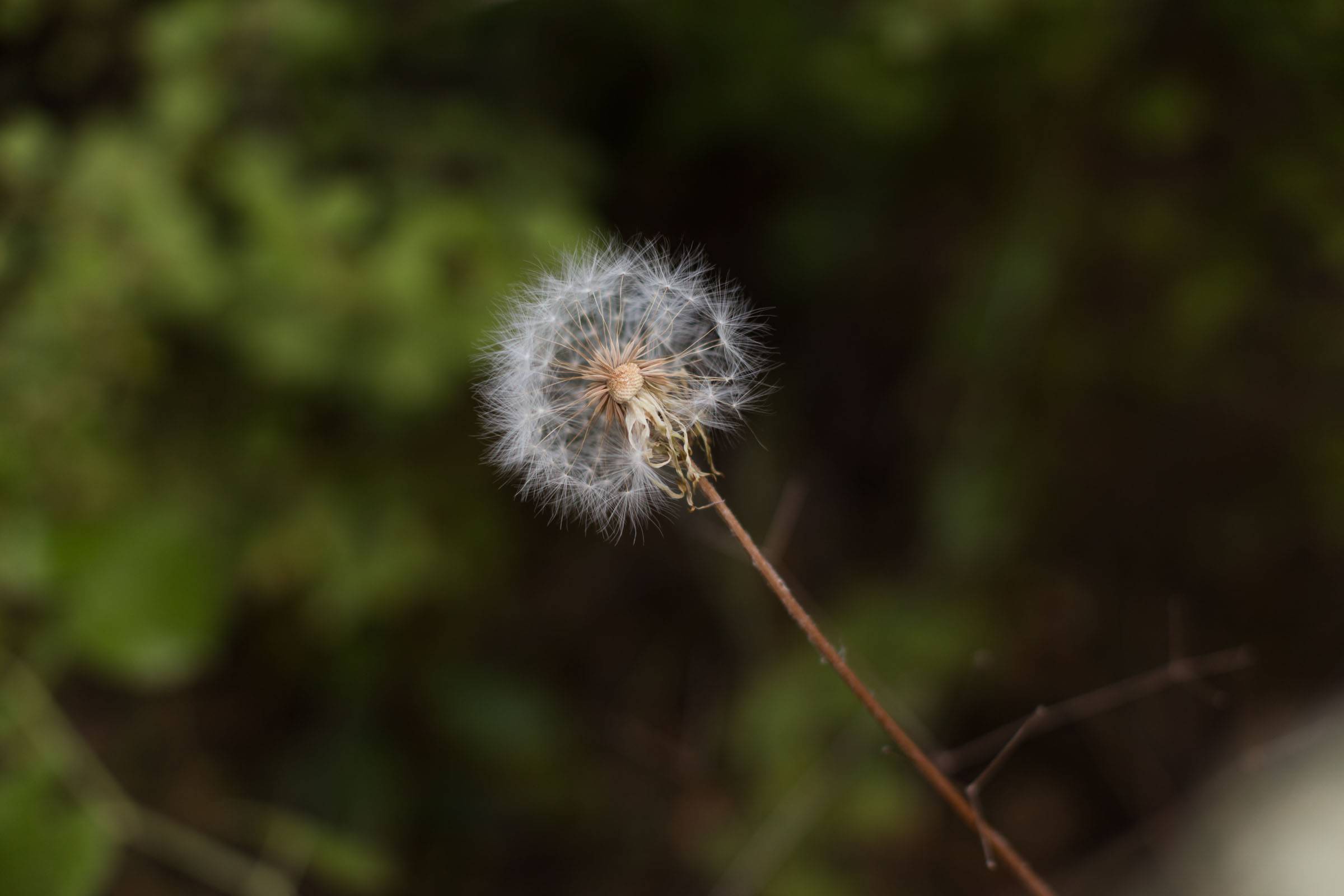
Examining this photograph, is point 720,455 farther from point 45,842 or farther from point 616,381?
point 45,842

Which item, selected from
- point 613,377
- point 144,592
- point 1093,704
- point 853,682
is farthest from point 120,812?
point 1093,704

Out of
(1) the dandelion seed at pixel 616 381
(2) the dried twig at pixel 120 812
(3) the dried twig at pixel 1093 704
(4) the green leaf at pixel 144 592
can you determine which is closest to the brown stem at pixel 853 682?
(1) the dandelion seed at pixel 616 381

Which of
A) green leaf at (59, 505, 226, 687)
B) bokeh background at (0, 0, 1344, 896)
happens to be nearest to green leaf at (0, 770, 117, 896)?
bokeh background at (0, 0, 1344, 896)

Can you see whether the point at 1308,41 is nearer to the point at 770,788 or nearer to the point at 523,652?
the point at 770,788

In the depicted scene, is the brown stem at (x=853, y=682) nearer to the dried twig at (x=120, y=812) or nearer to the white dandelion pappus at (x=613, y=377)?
the white dandelion pappus at (x=613, y=377)

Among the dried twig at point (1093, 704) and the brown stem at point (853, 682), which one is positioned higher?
the dried twig at point (1093, 704)

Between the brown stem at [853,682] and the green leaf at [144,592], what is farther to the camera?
the green leaf at [144,592]
